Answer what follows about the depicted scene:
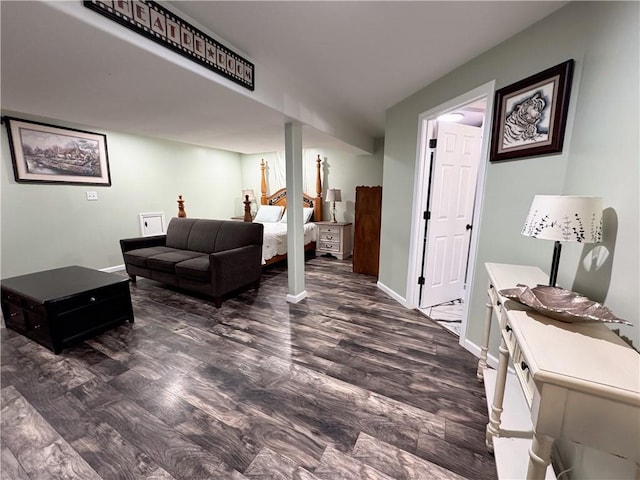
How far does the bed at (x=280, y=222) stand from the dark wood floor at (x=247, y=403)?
1.57 m

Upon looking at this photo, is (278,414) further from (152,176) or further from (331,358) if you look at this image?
(152,176)

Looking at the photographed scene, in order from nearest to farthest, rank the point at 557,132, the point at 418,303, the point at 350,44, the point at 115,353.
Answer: the point at 557,132 < the point at 350,44 < the point at 115,353 < the point at 418,303

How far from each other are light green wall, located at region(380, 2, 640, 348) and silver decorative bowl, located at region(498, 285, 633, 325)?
6.2 inches

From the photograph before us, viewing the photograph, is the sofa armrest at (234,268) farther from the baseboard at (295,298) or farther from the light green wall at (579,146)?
the light green wall at (579,146)

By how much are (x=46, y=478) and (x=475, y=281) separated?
2.80 m

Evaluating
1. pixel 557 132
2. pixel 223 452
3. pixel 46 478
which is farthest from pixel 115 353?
pixel 557 132

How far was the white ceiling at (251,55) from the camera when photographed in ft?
4.61

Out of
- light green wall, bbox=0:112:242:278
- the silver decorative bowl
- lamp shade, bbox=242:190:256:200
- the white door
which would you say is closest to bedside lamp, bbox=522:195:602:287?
the silver decorative bowl

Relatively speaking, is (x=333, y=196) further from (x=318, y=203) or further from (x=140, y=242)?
(x=140, y=242)

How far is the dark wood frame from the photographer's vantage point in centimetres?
148

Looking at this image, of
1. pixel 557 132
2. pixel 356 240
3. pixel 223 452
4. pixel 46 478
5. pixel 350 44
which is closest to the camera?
pixel 46 478

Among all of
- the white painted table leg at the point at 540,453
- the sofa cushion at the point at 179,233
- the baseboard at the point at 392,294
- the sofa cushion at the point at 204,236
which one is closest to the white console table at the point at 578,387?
the white painted table leg at the point at 540,453

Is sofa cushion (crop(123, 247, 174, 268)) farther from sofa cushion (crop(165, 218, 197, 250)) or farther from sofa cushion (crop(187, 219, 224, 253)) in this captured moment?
sofa cushion (crop(187, 219, 224, 253))

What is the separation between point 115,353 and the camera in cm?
214
